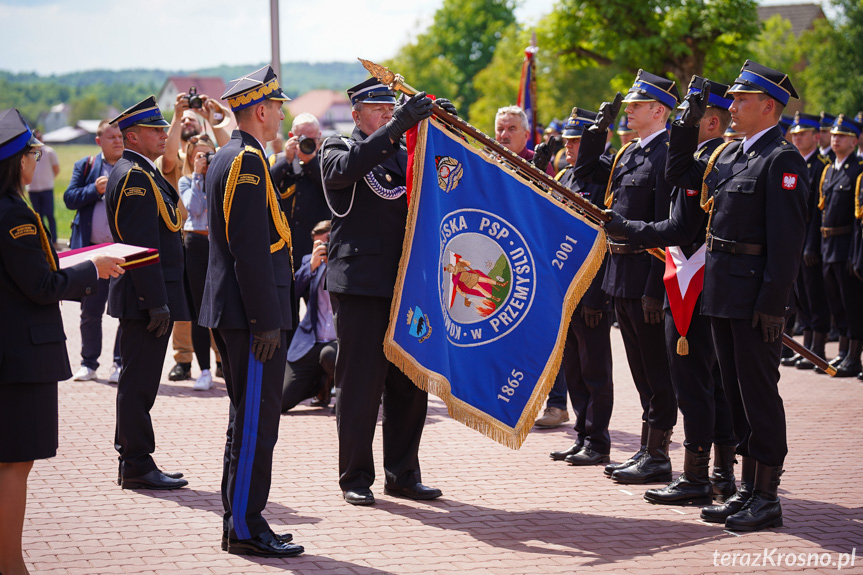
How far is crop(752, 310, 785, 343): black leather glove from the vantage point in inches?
218

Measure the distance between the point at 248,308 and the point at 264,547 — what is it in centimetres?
124

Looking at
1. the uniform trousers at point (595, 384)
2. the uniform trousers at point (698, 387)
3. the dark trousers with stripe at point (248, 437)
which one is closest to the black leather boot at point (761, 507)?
the uniform trousers at point (698, 387)

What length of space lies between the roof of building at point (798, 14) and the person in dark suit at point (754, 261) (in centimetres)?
8000

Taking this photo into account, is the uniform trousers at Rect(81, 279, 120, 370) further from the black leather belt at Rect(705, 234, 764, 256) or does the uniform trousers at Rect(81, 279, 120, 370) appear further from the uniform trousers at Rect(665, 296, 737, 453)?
the black leather belt at Rect(705, 234, 764, 256)

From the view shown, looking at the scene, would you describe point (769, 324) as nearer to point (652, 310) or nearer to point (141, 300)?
point (652, 310)

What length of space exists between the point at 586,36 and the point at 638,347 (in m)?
18.4

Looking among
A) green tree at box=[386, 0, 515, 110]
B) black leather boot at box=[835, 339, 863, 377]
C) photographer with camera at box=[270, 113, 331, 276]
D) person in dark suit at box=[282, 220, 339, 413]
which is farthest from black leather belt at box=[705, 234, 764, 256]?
green tree at box=[386, 0, 515, 110]

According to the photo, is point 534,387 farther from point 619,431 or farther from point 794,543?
point 619,431

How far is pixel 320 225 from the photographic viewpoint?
9.15 m

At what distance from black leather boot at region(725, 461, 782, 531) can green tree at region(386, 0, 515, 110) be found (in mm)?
71951

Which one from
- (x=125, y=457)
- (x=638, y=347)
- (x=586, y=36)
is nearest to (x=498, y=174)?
(x=638, y=347)

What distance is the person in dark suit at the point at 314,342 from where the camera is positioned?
882cm

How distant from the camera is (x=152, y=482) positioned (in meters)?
6.46

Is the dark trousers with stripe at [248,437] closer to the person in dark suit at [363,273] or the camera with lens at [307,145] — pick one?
the person in dark suit at [363,273]
